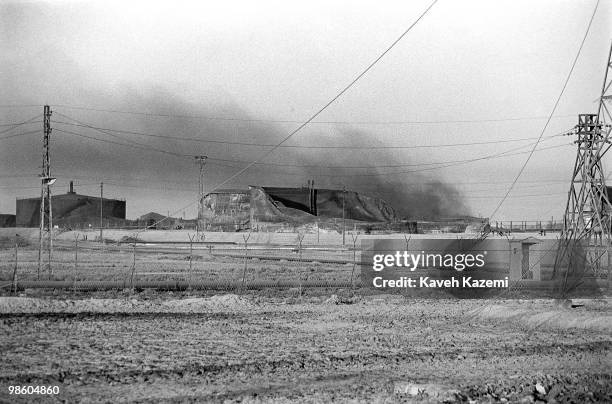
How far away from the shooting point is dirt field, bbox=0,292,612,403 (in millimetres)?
9898

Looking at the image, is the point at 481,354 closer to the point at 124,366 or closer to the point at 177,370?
the point at 177,370

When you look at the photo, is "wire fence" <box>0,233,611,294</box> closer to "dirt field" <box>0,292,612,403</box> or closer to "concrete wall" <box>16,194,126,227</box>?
"dirt field" <box>0,292,612,403</box>

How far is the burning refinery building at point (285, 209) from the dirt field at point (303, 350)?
7919 cm

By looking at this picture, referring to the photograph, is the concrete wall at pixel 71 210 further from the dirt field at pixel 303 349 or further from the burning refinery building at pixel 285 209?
the dirt field at pixel 303 349

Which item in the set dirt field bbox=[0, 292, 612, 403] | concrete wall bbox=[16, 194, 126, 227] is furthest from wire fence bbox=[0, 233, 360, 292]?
concrete wall bbox=[16, 194, 126, 227]

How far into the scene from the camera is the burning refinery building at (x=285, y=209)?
123 meters

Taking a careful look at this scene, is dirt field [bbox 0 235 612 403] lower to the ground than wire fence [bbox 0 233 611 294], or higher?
lower

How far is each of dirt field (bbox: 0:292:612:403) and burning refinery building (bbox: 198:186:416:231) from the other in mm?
79190

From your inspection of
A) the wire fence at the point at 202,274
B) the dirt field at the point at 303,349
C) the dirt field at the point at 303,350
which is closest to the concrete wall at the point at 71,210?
the wire fence at the point at 202,274

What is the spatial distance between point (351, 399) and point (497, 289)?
20566mm

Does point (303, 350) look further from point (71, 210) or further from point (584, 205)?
point (71, 210)

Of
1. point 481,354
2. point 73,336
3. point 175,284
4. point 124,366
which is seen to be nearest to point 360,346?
point 481,354

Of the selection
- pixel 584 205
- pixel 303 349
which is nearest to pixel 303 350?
pixel 303 349

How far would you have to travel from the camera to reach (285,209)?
14262cm
